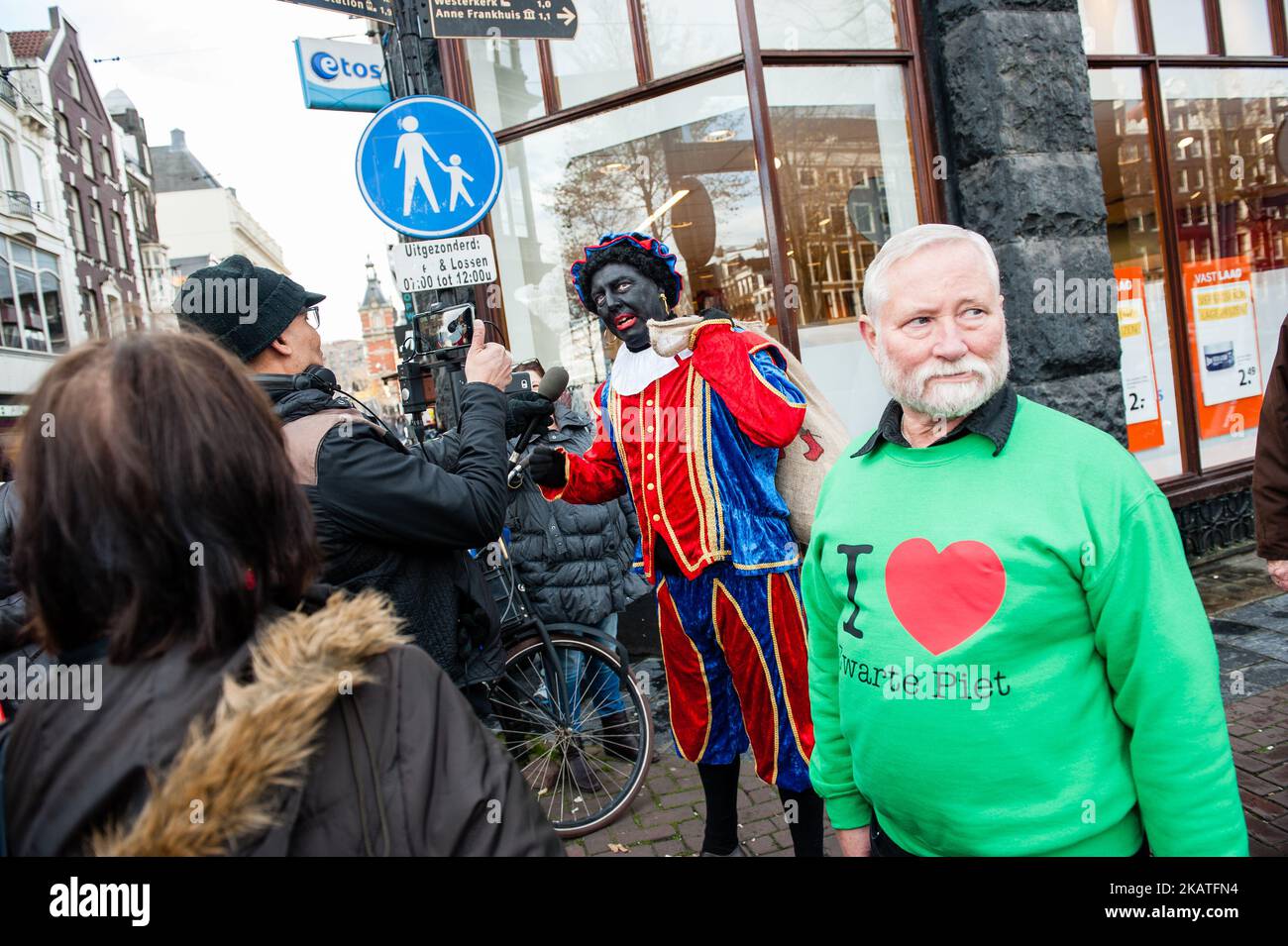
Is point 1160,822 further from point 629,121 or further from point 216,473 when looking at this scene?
point 629,121

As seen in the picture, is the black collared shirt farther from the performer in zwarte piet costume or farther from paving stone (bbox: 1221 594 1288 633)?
paving stone (bbox: 1221 594 1288 633)

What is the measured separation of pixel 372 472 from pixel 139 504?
4.05 ft

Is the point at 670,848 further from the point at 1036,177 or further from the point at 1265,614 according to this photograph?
the point at 1036,177

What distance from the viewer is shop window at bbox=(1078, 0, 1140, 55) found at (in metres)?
6.14

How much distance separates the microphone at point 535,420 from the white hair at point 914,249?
1537 millimetres

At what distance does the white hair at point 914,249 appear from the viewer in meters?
1.68

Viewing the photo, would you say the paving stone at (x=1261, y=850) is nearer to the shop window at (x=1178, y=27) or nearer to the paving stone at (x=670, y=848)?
the paving stone at (x=670, y=848)

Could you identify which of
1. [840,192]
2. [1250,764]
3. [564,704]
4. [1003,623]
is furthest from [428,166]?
[1250,764]

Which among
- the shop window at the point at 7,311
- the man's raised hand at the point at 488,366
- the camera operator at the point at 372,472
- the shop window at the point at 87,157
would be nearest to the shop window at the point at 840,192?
the man's raised hand at the point at 488,366

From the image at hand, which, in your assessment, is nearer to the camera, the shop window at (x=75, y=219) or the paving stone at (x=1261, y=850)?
the paving stone at (x=1261, y=850)

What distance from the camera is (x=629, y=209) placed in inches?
231

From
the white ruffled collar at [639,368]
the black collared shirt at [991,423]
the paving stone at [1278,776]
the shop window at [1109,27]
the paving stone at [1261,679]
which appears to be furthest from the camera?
the shop window at [1109,27]

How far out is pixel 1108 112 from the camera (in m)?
6.26

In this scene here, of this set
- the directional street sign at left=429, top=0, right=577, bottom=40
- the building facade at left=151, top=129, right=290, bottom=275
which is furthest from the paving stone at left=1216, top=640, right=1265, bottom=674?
the building facade at left=151, top=129, right=290, bottom=275
